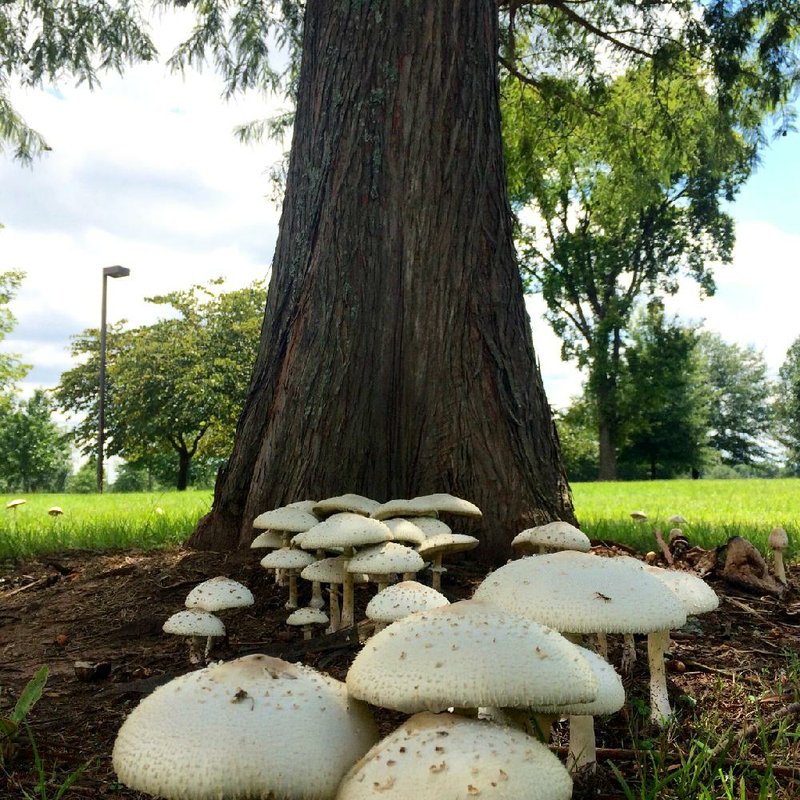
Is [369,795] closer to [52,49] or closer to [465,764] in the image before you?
[465,764]

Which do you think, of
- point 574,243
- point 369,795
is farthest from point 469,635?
point 574,243

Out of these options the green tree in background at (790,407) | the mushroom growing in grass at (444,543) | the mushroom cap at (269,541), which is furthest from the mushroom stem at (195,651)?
the green tree in background at (790,407)

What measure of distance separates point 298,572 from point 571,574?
7.09 feet

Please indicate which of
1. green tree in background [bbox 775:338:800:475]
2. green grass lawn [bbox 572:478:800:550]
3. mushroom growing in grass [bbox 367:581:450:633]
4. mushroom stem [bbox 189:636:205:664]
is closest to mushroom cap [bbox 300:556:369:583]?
mushroom stem [bbox 189:636:205:664]

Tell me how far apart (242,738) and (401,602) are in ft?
3.37

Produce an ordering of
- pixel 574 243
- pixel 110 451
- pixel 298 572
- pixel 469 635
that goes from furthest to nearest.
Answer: pixel 110 451 < pixel 574 243 < pixel 298 572 < pixel 469 635

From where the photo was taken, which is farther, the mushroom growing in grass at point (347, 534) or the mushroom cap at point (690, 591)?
the mushroom growing in grass at point (347, 534)

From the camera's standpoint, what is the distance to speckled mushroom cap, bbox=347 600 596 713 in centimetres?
167

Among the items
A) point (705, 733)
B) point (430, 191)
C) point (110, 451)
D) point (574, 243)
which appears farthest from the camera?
point (110, 451)

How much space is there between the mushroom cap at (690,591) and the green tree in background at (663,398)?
29.9 m

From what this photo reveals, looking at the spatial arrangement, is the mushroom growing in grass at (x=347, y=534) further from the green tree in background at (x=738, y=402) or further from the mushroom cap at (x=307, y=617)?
the green tree in background at (x=738, y=402)

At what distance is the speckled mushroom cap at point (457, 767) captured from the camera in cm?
148

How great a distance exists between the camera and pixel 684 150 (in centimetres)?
957

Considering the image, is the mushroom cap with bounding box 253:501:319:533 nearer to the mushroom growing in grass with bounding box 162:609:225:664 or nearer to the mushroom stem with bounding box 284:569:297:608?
the mushroom stem with bounding box 284:569:297:608
